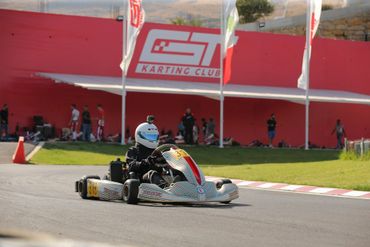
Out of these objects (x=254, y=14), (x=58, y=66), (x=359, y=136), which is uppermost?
(x=254, y=14)

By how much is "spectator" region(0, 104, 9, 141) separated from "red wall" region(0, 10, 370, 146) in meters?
1.68

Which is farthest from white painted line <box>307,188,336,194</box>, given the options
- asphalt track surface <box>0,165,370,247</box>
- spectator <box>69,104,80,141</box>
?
spectator <box>69,104,80,141</box>

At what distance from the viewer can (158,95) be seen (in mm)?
39531

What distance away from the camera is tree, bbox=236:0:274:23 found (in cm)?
7631

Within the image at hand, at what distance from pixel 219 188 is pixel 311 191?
410 cm

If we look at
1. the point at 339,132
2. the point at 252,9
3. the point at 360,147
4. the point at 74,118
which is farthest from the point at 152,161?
the point at 252,9

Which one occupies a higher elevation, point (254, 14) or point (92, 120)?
point (254, 14)

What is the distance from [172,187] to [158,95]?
25904mm

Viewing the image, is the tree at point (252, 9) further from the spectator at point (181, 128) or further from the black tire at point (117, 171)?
the black tire at point (117, 171)

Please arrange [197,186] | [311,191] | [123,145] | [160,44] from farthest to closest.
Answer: [160,44]
[123,145]
[311,191]
[197,186]

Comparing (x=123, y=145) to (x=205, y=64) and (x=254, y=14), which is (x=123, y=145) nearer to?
(x=205, y=64)

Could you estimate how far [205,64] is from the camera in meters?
40.9

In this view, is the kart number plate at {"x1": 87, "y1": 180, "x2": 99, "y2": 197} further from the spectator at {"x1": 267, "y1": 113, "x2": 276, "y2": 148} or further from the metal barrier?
the spectator at {"x1": 267, "y1": 113, "x2": 276, "y2": 148}

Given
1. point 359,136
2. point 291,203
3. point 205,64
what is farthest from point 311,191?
point 359,136
